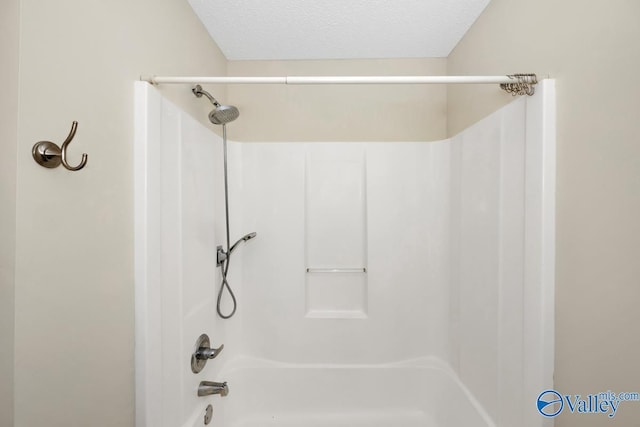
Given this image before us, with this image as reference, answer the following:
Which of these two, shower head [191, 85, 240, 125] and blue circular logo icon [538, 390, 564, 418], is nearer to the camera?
blue circular logo icon [538, 390, 564, 418]

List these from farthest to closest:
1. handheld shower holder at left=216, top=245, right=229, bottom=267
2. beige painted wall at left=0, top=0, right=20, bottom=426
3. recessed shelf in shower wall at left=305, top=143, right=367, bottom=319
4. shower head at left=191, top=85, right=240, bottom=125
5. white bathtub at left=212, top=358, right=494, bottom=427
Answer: recessed shelf in shower wall at left=305, top=143, right=367, bottom=319 → white bathtub at left=212, top=358, right=494, bottom=427 → handheld shower holder at left=216, top=245, right=229, bottom=267 → shower head at left=191, top=85, right=240, bottom=125 → beige painted wall at left=0, top=0, right=20, bottom=426

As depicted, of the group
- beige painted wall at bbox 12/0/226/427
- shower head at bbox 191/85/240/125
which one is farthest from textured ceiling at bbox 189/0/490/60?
beige painted wall at bbox 12/0/226/427

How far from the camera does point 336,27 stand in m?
1.60

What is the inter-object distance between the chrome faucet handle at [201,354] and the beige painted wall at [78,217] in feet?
1.31

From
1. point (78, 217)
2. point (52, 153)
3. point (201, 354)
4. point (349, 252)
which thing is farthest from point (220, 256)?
point (52, 153)

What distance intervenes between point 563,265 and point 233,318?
1.72 metres

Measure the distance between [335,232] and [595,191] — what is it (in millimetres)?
1309

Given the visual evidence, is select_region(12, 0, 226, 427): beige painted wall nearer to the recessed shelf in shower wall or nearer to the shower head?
the shower head

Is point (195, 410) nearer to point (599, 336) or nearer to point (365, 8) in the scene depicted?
point (599, 336)

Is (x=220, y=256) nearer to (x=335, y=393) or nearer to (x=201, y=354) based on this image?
(x=201, y=354)

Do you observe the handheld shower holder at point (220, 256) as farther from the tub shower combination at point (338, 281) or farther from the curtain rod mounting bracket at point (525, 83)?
the curtain rod mounting bracket at point (525, 83)

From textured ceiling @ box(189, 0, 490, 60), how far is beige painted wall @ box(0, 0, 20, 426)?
986mm

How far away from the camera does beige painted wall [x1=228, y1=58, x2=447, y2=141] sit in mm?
1958

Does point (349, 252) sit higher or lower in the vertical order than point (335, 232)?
lower
